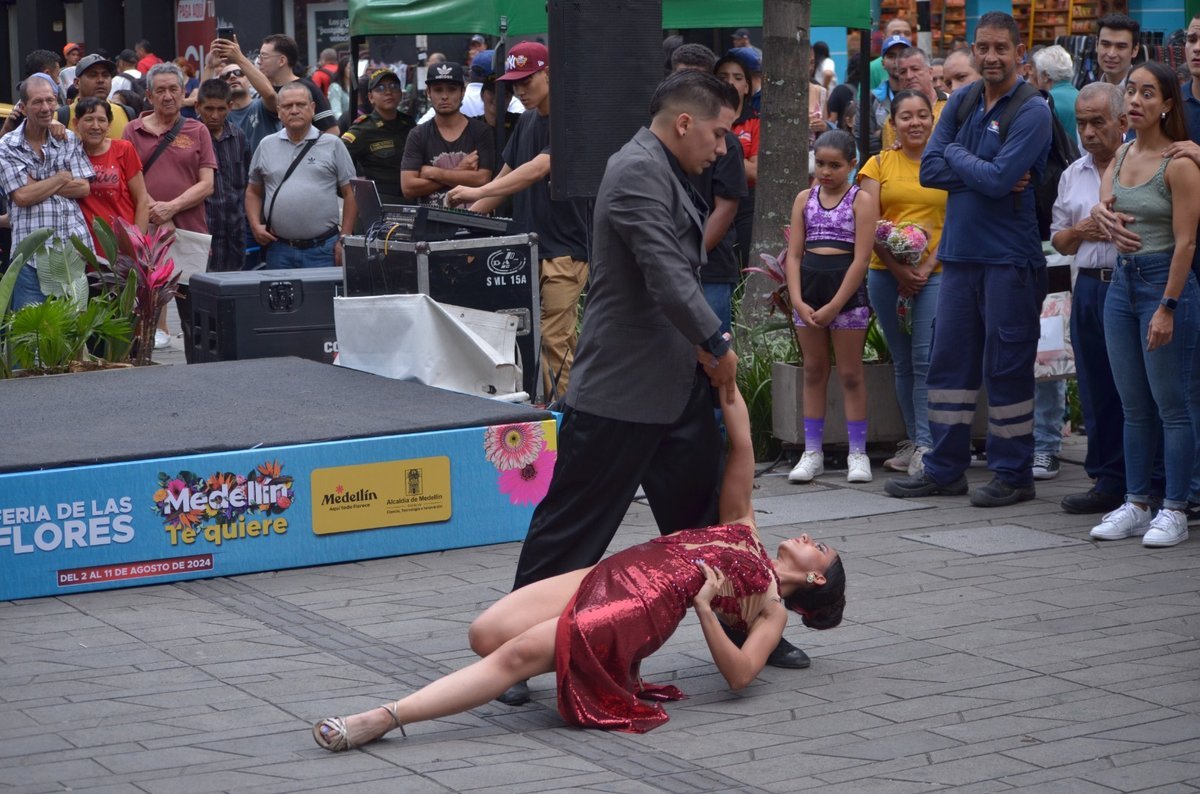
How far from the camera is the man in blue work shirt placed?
7297mm

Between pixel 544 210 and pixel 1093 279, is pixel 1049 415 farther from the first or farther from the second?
pixel 544 210

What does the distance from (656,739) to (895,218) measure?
14.0ft

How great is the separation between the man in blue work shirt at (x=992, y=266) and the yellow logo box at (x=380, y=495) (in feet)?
8.02

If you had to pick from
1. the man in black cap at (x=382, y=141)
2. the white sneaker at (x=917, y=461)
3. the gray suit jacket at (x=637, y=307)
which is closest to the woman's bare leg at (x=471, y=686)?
the gray suit jacket at (x=637, y=307)

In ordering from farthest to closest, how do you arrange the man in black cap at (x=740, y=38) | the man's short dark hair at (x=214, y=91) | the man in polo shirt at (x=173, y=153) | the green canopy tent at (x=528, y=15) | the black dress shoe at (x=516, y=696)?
the man in black cap at (x=740, y=38)
the green canopy tent at (x=528, y=15)
the man's short dark hair at (x=214, y=91)
the man in polo shirt at (x=173, y=153)
the black dress shoe at (x=516, y=696)

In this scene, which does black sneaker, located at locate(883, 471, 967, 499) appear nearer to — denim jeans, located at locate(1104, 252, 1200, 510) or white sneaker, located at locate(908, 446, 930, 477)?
white sneaker, located at locate(908, 446, 930, 477)

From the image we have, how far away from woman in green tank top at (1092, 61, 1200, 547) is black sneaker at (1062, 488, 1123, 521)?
39cm

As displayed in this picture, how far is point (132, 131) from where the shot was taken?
11203mm

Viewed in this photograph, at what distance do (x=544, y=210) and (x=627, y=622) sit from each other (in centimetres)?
449

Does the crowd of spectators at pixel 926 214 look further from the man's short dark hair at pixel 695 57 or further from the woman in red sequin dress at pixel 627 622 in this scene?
the woman in red sequin dress at pixel 627 622

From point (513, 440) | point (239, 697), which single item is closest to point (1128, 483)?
point (513, 440)

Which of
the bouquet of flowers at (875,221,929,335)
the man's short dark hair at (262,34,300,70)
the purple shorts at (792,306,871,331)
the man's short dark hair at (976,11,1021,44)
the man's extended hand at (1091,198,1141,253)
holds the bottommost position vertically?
the purple shorts at (792,306,871,331)

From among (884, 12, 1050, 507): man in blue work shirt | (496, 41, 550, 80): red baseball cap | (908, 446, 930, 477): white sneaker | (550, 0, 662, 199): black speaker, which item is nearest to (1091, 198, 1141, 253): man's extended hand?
(884, 12, 1050, 507): man in blue work shirt

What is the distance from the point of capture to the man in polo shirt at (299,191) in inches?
396
